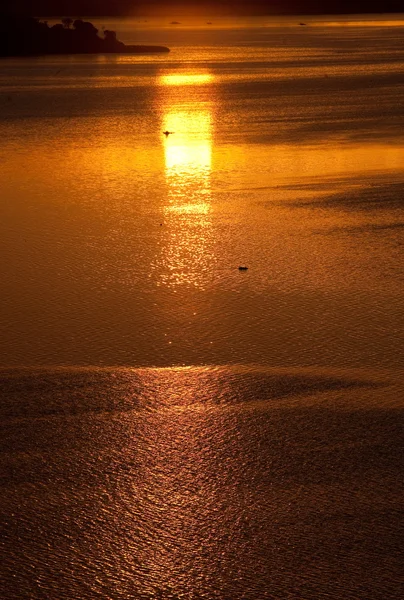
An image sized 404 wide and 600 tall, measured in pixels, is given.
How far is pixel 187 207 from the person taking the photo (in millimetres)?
8516

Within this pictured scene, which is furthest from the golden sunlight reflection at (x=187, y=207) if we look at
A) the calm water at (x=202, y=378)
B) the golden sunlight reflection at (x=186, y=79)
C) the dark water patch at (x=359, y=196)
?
the golden sunlight reflection at (x=186, y=79)

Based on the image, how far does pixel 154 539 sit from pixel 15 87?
22.0 meters

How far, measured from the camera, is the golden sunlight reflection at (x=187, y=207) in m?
6.58

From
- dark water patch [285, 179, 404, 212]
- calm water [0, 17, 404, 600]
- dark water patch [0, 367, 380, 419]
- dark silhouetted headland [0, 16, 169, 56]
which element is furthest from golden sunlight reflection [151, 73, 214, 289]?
dark silhouetted headland [0, 16, 169, 56]

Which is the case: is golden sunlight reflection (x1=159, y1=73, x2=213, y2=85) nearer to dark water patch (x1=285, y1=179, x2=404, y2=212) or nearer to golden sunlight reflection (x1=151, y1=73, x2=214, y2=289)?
golden sunlight reflection (x1=151, y1=73, x2=214, y2=289)

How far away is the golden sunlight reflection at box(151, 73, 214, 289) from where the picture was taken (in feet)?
21.6

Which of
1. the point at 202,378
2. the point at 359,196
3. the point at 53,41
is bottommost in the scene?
the point at 53,41

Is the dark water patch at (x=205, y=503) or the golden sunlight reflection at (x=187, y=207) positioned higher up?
the dark water patch at (x=205, y=503)

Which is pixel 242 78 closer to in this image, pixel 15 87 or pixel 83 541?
pixel 15 87

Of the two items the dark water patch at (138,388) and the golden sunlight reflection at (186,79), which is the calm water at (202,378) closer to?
the dark water patch at (138,388)

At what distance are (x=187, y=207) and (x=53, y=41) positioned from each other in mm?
40672

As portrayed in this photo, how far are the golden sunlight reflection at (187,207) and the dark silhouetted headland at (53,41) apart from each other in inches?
1253

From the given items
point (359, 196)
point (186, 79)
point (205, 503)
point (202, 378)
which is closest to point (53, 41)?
point (186, 79)

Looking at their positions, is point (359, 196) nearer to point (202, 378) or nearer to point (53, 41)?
point (202, 378)
